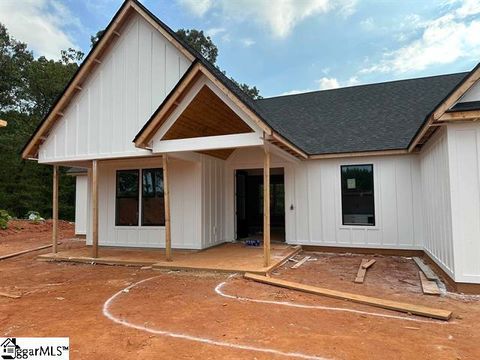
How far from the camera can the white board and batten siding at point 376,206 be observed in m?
8.73

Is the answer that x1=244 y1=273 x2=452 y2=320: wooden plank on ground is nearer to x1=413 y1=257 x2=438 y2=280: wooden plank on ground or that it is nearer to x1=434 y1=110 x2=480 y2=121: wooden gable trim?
x1=413 y1=257 x2=438 y2=280: wooden plank on ground

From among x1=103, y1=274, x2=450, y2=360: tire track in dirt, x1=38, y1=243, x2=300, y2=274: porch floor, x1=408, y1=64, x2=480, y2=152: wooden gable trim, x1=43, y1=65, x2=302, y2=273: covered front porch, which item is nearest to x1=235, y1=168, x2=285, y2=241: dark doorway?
x1=43, y1=65, x2=302, y2=273: covered front porch

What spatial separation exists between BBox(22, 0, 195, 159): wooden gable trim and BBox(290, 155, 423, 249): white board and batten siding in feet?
16.8

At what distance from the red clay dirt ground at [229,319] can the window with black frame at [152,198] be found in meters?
2.82

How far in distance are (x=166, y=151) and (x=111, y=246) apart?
176 inches

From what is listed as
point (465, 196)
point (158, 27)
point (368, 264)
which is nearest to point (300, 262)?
point (368, 264)

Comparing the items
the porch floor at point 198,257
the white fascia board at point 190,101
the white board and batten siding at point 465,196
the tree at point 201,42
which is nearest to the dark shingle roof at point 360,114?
the white fascia board at point 190,101

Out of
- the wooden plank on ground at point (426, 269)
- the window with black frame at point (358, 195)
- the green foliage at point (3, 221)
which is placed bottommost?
the wooden plank on ground at point (426, 269)

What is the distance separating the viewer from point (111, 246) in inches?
397

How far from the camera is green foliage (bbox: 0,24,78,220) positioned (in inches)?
907

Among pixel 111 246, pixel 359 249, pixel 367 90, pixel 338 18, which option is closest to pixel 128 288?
pixel 111 246

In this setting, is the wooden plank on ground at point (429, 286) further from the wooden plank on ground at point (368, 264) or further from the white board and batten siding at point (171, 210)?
the white board and batten siding at point (171, 210)

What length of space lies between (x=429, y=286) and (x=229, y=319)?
3.76m

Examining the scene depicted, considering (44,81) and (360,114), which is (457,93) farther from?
(44,81)
